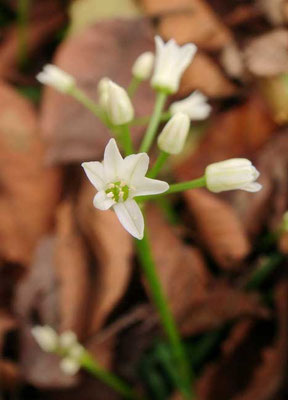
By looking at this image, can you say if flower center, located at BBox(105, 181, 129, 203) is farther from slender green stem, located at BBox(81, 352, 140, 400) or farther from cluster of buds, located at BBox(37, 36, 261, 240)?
slender green stem, located at BBox(81, 352, 140, 400)

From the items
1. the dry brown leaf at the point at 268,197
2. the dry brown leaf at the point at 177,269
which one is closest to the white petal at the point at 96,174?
the dry brown leaf at the point at 177,269

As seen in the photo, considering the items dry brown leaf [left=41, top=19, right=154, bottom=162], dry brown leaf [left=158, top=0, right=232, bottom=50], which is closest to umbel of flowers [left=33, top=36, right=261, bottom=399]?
dry brown leaf [left=41, top=19, right=154, bottom=162]

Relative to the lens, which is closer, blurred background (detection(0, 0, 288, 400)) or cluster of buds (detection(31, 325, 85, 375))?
cluster of buds (detection(31, 325, 85, 375))

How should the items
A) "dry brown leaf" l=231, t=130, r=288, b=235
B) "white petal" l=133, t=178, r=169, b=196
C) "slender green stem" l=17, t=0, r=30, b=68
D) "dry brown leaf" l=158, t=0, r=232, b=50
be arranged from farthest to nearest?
"slender green stem" l=17, t=0, r=30, b=68 → "dry brown leaf" l=158, t=0, r=232, b=50 → "dry brown leaf" l=231, t=130, r=288, b=235 → "white petal" l=133, t=178, r=169, b=196

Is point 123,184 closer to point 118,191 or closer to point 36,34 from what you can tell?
point 118,191

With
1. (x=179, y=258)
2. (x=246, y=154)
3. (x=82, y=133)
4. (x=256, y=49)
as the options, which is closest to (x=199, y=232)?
(x=179, y=258)

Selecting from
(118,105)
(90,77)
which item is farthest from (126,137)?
(90,77)

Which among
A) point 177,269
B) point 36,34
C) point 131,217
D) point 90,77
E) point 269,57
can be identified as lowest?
point 131,217

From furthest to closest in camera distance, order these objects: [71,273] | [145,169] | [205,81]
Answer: [205,81] < [71,273] < [145,169]

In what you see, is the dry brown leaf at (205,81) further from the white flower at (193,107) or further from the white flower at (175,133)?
the white flower at (175,133)
